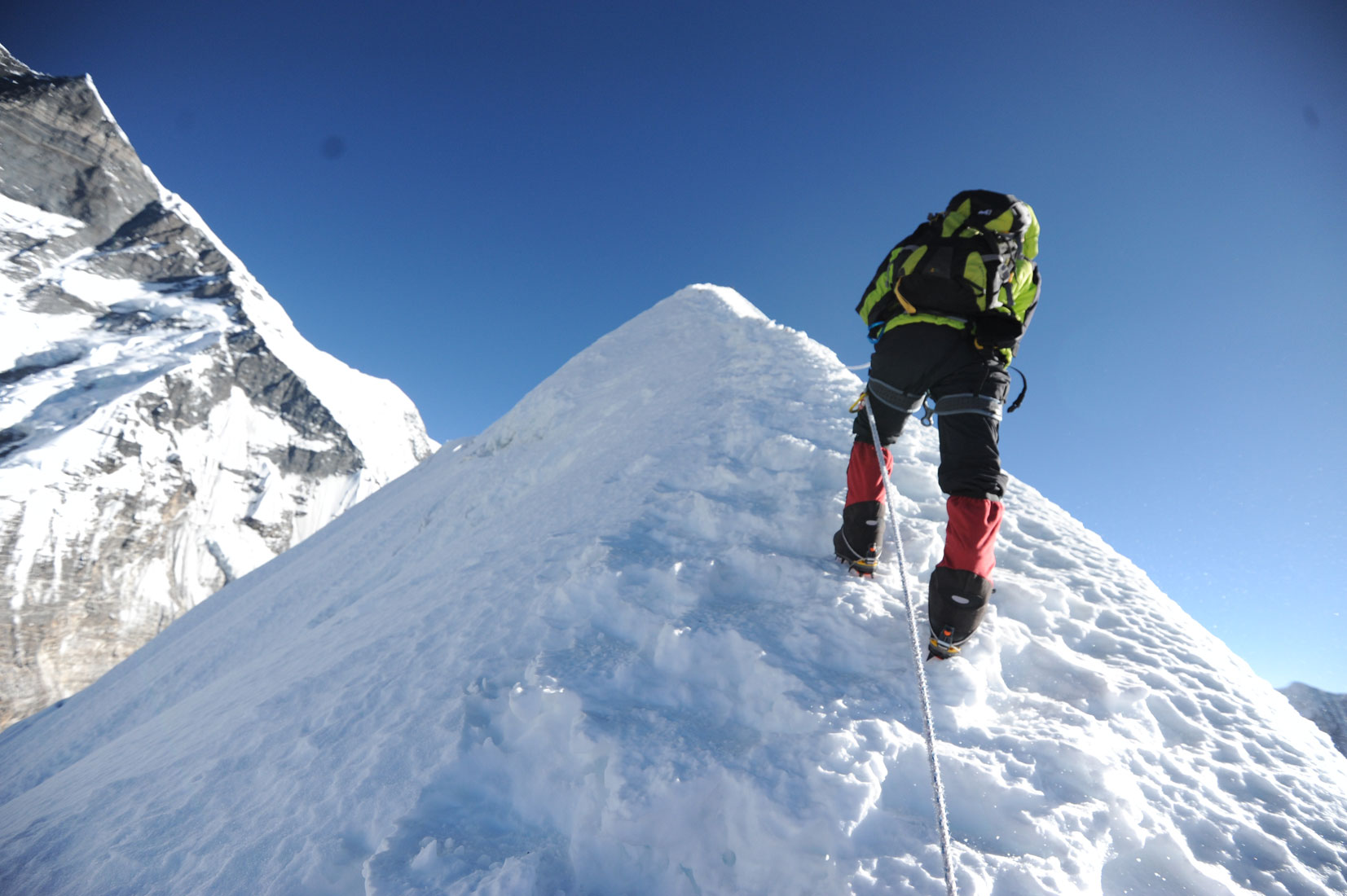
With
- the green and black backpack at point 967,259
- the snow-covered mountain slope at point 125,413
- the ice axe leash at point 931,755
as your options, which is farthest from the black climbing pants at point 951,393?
the snow-covered mountain slope at point 125,413

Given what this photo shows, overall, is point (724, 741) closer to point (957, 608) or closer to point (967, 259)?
point (957, 608)

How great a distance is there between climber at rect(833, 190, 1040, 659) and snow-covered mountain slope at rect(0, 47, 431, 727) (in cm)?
9237

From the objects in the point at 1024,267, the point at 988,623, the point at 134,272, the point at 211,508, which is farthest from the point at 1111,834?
the point at 134,272

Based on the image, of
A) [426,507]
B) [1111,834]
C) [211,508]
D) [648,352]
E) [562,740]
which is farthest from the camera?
[211,508]

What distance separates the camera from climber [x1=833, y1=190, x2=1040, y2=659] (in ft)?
8.11

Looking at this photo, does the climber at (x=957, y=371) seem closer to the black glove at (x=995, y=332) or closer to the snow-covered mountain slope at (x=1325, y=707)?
the black glove at (x=995, y=332)

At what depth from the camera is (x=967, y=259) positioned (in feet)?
9.11

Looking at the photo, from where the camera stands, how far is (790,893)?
1656 mm

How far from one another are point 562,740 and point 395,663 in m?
1.54

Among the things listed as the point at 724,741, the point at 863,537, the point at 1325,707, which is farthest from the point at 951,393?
the point at 1325,707

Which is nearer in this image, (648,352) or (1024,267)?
(1024,267)

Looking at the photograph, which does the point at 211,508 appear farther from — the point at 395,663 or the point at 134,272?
the point at 395,663

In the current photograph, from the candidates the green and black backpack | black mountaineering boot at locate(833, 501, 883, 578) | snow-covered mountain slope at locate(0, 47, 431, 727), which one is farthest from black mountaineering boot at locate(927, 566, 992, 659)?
snow-covered mountain slope at locate(0, 47, 431, 727)

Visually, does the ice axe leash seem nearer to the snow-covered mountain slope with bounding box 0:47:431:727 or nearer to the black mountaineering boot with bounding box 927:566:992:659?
the black mountaineering boot with bounding box 927:566:992:659
